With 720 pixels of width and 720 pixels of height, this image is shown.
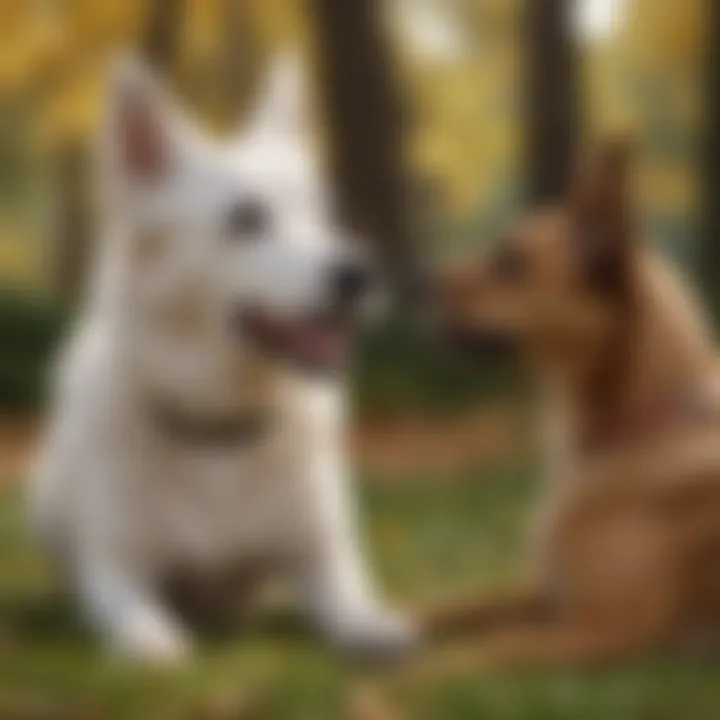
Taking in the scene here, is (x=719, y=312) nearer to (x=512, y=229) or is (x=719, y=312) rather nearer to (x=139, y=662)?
(x=512, y=229)

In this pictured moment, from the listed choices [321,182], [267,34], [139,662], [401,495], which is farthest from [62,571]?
[267,34]

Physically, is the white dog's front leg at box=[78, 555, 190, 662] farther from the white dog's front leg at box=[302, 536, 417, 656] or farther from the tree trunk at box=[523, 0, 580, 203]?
the tree trunk at box=[523, 0, 580, 203]

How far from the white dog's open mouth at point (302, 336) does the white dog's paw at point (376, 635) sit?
0.77ft

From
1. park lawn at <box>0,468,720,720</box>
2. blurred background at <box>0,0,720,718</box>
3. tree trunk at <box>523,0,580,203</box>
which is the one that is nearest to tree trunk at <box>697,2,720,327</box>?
blurred background at <box>0,0,720,718</box>

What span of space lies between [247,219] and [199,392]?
0.58 ft

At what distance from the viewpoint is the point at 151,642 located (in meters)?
1.43

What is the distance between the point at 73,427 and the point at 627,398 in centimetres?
53

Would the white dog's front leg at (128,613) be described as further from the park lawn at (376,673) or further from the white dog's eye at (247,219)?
the white dog's eye at (247,219)

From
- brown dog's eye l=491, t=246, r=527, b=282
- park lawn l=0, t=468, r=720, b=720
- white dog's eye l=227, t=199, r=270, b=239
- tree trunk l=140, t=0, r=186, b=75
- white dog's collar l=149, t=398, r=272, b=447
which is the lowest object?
park lawn l=0, t=468, r=720, b=720

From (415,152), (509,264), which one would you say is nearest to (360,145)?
(415,152)

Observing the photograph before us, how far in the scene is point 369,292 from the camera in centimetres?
142

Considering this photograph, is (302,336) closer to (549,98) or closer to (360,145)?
(360,145)

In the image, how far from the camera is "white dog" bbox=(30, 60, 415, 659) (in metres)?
1.47

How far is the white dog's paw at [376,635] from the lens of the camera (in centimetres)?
147
